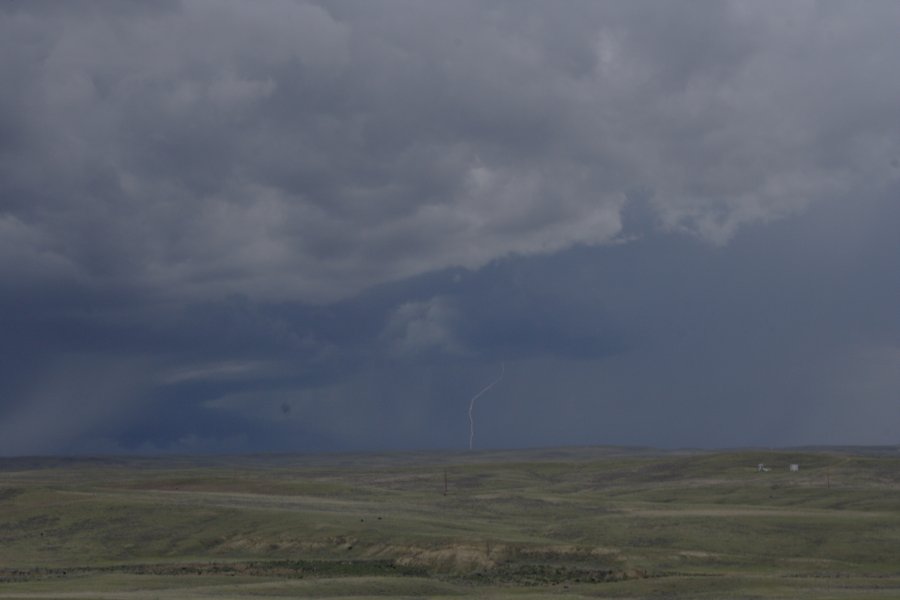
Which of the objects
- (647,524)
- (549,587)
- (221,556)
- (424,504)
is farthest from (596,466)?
(549,587)

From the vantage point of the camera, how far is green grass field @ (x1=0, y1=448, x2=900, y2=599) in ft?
178

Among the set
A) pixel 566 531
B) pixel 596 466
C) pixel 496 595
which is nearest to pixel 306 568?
pixel 496 595

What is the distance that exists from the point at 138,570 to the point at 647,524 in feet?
116

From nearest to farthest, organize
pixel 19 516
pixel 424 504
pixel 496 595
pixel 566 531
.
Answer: pixel 496 595
pixel 566 531
pixel 19 516
pixel 424 504

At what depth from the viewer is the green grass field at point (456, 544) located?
5434 centimetres

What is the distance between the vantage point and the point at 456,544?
6769 cm

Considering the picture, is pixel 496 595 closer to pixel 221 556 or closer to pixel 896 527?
pixel 221 556

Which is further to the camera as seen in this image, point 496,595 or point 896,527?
point 896,527

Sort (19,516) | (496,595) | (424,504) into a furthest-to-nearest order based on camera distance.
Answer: (424,504), (19,516), (496,595)

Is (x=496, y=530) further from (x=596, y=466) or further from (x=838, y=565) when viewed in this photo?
(x=596, y=466)

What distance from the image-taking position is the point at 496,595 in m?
52.9

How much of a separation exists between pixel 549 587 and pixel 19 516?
180 ft

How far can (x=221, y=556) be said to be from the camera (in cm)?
7244

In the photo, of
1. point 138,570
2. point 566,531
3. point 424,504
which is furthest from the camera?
point 424,504
